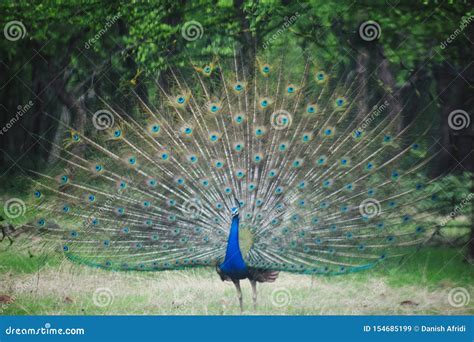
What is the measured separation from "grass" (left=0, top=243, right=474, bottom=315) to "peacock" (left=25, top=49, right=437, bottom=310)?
0.20m

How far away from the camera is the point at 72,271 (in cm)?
782

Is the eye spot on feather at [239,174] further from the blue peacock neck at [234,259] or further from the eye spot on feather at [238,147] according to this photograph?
the blue peacock neck at [234,259]

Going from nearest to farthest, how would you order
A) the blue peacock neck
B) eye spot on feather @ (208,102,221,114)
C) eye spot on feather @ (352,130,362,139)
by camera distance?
the blue peacock neck < eye spot on feather @ (352,130,362,139) < eye spot on feather @ (208,102,221,114)

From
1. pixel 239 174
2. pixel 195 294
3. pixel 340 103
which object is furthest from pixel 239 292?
pixel 340 103

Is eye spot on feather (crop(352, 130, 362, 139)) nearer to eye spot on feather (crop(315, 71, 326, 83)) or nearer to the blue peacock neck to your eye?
eye spot on feather (crop(315, 71, 326, 83))

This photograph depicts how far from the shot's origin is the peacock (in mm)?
7512

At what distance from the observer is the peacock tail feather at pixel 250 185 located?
7516 mm

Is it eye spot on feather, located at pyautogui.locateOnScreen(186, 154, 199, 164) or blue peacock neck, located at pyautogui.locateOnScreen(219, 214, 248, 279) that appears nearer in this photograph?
blue peacock neck, located at pyautogui.locateOnScreen(219, 214, 248, 279)

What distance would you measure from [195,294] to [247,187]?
118cm

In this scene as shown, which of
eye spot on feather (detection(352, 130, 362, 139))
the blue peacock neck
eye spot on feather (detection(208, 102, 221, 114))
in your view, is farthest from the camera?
eye spot on feather (detection(208, 102, 221, 114))

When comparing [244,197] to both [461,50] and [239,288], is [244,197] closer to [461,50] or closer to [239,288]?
[239,288]

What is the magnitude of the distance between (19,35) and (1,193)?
2.82 m

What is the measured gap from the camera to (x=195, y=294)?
25.2 feet

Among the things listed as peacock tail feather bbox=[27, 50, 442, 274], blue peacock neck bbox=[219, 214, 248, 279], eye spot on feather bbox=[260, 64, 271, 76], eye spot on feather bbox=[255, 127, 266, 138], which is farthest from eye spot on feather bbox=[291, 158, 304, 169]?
eye spot on feather bbox=[260, 64, 271, 76]
